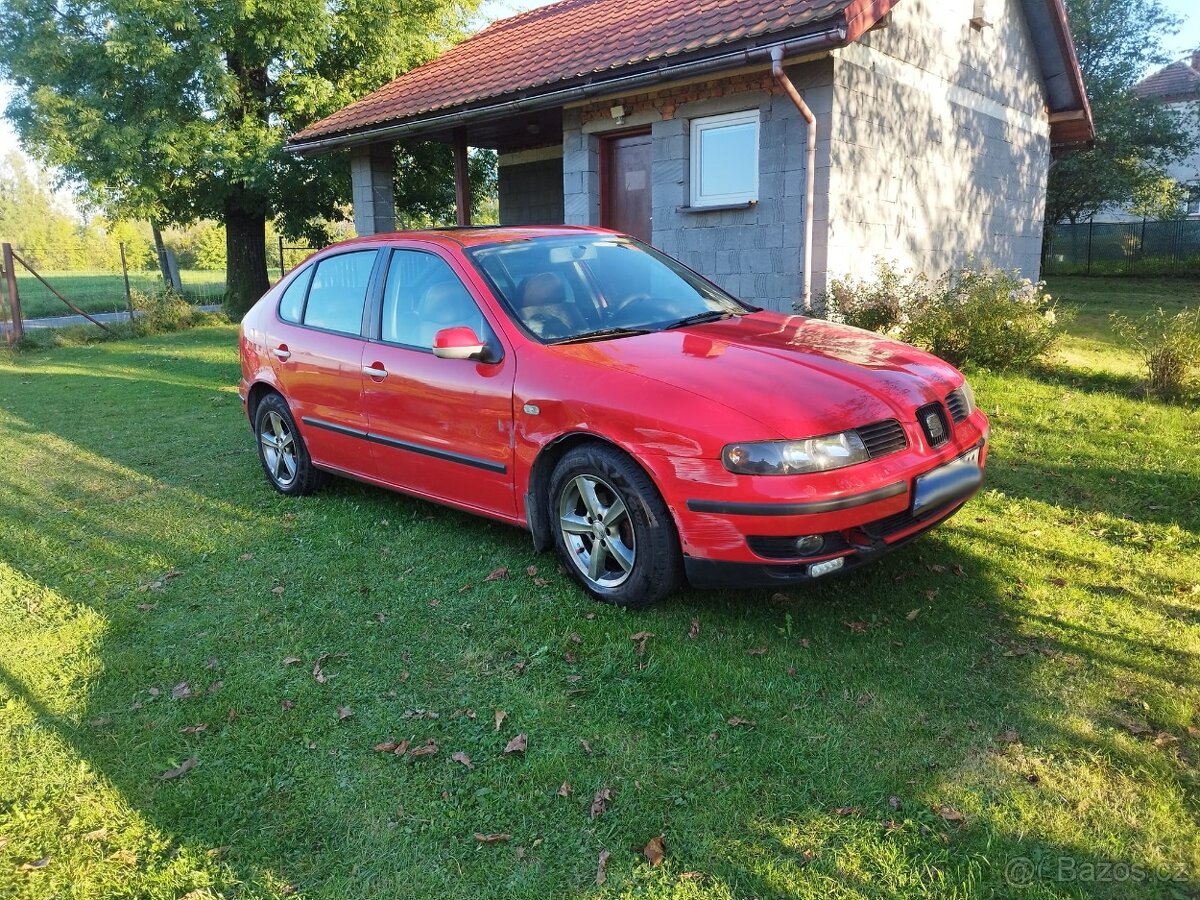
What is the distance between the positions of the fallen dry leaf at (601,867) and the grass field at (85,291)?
64.2 feet

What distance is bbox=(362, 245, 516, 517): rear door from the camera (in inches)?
168

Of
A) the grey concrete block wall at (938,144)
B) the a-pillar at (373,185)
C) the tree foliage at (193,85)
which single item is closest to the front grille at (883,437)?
the grey concrete block wall at (938,144)

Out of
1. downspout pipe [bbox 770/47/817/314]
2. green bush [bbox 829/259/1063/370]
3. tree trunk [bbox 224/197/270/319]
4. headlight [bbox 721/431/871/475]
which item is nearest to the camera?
headlight [bbox 721/431/871/475]

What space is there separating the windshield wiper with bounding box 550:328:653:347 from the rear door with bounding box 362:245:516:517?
11.5 inches

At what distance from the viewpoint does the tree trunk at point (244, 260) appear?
19.6 meters

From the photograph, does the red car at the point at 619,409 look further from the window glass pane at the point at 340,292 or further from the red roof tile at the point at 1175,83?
the red roof tile at the point at 1175,83

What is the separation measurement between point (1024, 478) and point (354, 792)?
4.50 meters

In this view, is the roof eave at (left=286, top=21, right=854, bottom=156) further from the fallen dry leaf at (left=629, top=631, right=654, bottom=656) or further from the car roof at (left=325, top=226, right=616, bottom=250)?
the fallen dry leaf at (left=629, top=631, right=654, bottom=656)

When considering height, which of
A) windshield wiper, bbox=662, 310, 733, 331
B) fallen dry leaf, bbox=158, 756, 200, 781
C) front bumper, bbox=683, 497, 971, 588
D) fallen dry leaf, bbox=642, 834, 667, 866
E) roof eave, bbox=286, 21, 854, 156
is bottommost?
fallen dry leaf, bbox=158, 756, 200, 781

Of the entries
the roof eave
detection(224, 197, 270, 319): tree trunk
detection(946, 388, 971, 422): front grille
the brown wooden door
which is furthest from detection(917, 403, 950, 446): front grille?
detection(224, 197, 270, 319): tree trunk

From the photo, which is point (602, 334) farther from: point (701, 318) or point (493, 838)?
point (493, 838)

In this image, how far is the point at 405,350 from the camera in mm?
4730

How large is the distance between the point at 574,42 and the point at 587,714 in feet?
34.1
